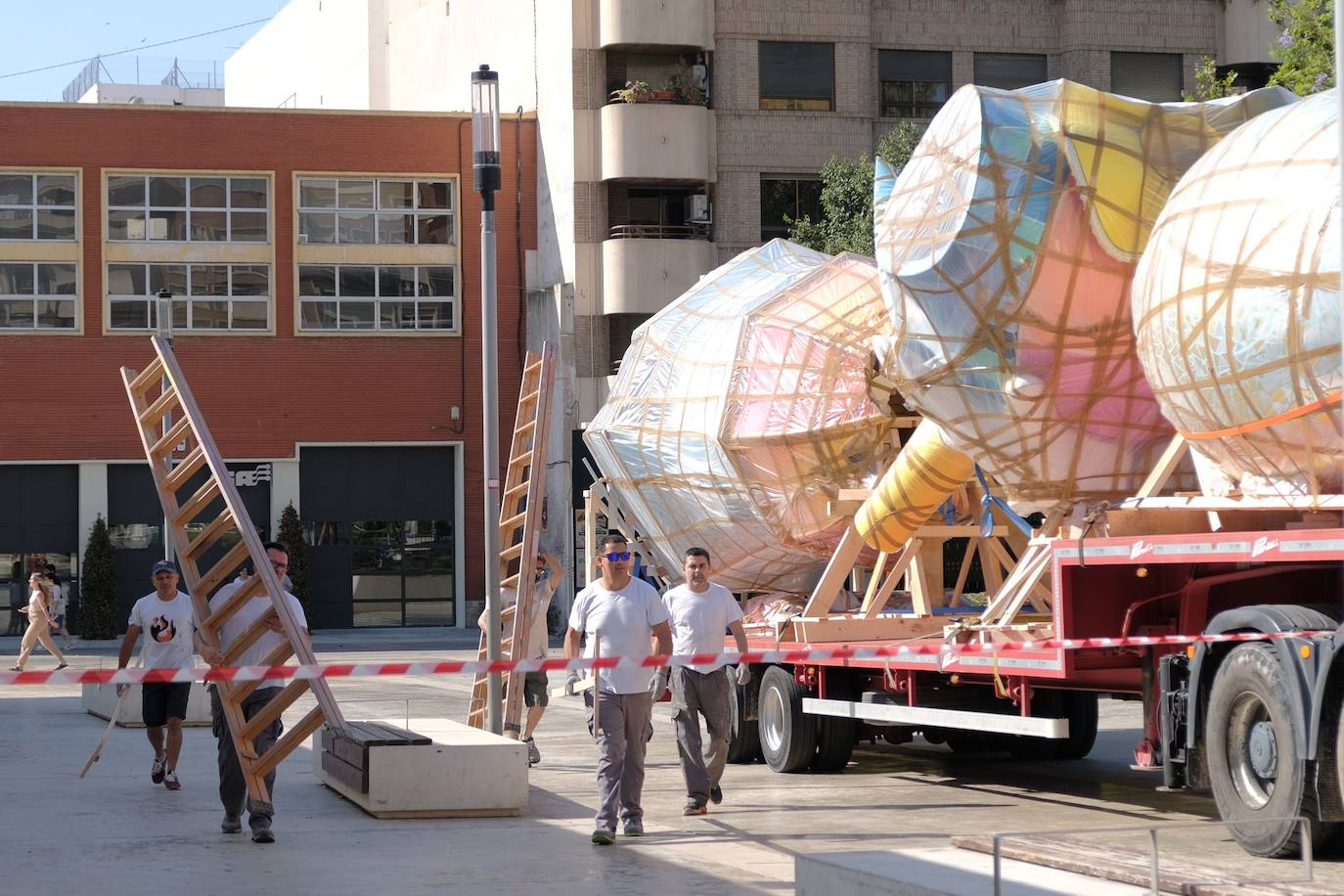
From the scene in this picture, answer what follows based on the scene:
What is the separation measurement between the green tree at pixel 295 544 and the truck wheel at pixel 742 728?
92.9 feet

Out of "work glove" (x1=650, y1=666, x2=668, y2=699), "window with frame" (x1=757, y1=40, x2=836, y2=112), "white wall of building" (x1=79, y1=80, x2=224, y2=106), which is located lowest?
"work glove" (x1=650, y1=666, x2=668, y2=699)

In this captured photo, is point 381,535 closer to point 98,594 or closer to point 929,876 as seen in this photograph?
point 98,594

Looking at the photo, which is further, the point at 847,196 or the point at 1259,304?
the point at 847,196

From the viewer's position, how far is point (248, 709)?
1263cm

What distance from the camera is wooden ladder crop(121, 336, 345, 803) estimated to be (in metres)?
12.2

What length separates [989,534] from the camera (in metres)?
15.1

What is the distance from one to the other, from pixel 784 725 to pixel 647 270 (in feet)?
96.8

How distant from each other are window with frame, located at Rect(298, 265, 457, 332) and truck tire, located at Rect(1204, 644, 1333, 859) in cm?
3718

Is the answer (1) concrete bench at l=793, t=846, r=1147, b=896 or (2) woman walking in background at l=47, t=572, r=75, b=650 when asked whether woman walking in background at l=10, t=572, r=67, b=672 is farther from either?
(1) concrete bench at l=793, t=846, r=1147, b=896

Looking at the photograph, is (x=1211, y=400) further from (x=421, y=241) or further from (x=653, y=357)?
(x=421, y=241)

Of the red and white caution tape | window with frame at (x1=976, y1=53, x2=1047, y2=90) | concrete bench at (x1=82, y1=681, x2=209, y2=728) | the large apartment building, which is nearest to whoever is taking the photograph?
the red and white caution tape

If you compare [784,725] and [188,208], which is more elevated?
[188,208]

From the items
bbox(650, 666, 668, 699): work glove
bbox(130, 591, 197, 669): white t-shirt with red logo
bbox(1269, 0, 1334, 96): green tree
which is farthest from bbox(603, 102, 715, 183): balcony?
bbox(650, 666, 668, 699): work glove

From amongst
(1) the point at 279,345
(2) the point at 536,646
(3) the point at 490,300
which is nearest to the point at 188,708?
(2) the point at 536,646
